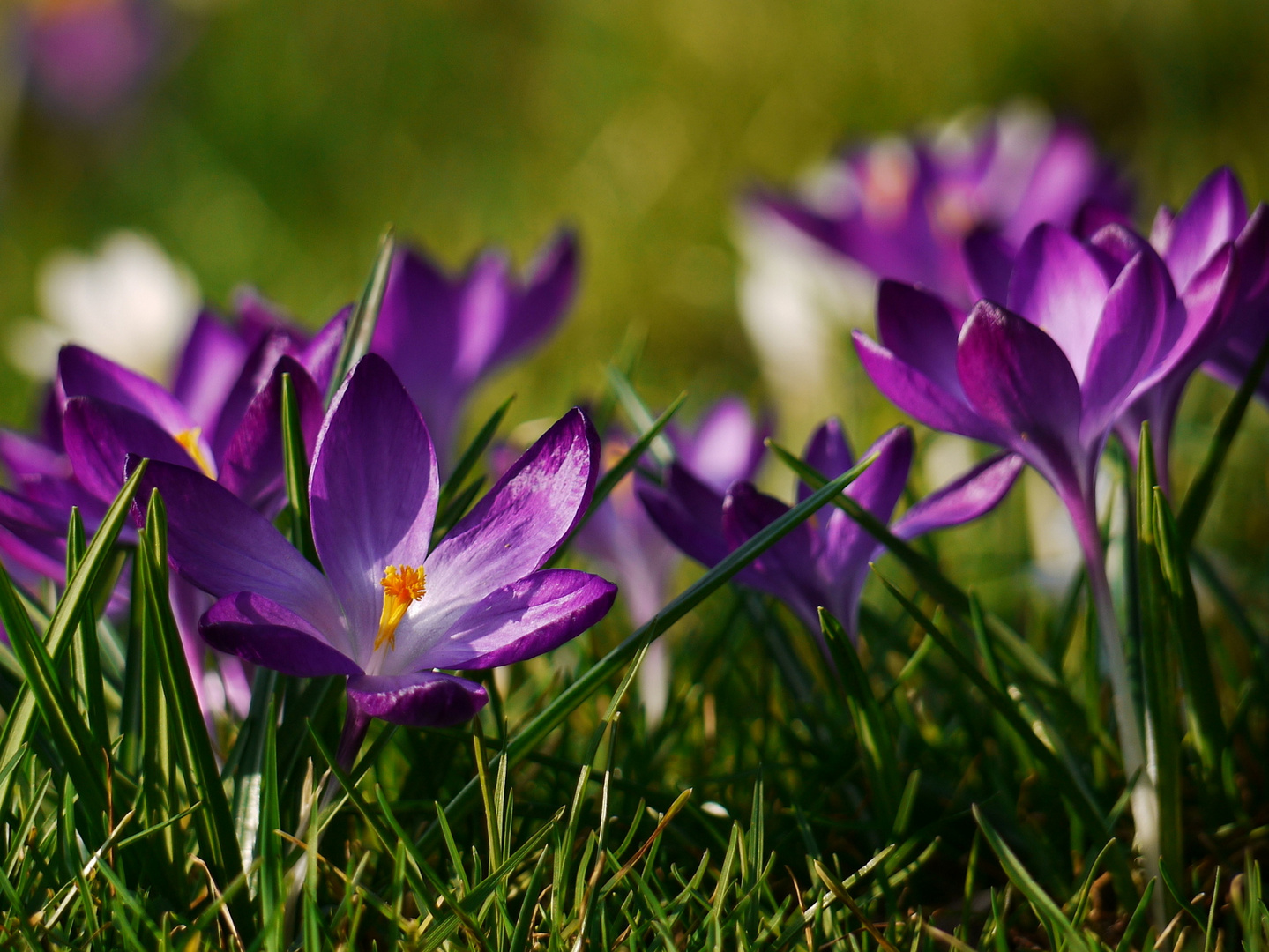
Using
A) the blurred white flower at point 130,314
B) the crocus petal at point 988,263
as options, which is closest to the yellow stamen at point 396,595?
the crocus petal at point 988,263

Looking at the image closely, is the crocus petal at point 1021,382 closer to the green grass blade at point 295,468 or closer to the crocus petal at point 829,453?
the crocus petal at point 829,453

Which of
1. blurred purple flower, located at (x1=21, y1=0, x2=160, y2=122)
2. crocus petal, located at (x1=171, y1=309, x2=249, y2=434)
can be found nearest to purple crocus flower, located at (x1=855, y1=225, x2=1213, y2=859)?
crocus petal, located at (x1=171, y1=309, x2=249, y2=434)

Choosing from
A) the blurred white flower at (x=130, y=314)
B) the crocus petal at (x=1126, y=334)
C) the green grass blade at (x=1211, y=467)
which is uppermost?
the crocus petal at (x=1126, y=334)

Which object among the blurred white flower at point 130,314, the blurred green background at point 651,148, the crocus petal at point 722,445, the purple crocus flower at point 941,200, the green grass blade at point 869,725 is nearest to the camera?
the green grass blade at point 869,725

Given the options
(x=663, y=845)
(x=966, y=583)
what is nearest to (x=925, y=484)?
(x=966, y=583)

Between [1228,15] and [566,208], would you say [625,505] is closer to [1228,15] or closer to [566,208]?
[566,208]
